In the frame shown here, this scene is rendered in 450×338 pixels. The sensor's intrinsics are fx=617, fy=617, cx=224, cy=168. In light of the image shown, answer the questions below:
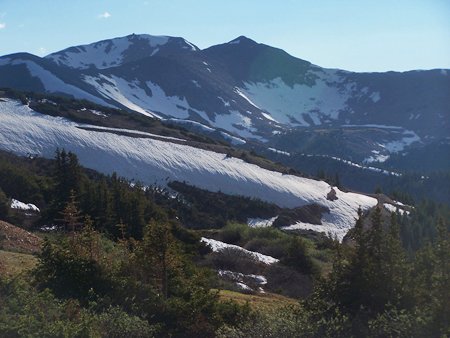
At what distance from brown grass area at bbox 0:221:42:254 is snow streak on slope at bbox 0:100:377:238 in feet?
162

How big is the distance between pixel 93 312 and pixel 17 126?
7020 centimetres

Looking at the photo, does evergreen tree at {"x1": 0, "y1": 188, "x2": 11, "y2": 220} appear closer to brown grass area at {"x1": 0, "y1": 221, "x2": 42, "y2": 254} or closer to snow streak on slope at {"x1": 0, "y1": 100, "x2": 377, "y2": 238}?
brown grass area at {"x1": 0, "y1": 221, "x2": 42, "y2": 254}

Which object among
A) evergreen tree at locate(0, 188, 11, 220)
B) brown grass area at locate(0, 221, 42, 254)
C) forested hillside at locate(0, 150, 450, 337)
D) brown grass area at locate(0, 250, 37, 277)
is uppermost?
forested hillside at locate(0, 150, 450, 337)

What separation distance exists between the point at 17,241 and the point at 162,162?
56734 mm

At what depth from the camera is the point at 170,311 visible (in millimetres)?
13484

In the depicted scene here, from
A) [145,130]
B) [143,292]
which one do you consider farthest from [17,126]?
[143,292]

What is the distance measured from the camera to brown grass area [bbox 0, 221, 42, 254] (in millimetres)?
21438

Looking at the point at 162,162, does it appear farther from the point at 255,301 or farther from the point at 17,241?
the point at 255,301

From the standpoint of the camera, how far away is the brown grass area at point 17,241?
2144cm

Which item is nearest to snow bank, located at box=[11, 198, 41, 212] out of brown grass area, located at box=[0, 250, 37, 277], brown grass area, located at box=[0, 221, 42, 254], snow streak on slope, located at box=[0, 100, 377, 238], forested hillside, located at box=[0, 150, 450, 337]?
brown grass area, located at box=[0, 221, 42, 254]

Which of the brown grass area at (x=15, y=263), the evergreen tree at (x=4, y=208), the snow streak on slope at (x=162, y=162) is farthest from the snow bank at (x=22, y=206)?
the snow streak on slope at (x=162, y=162)

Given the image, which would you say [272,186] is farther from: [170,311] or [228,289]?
[170,311]

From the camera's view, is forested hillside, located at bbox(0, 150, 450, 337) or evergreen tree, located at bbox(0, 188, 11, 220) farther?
evergreen tree, located at bbox(0, 188, 11, 220)

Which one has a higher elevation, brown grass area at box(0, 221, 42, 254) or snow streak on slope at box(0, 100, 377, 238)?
brown grass area at box(0, 221, 42, 254)
